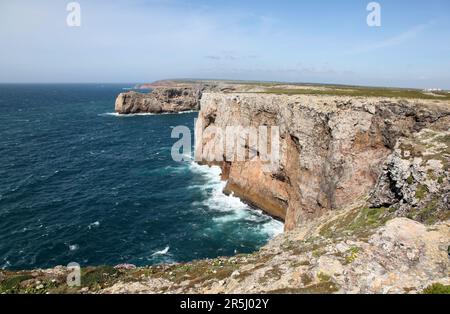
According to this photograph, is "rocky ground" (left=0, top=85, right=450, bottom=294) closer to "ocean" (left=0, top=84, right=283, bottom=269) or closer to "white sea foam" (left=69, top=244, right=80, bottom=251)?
"ocean" (left=0, top=84, right=283, bottom=269)

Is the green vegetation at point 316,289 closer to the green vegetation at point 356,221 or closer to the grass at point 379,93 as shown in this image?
the green vegetation at point 356,221

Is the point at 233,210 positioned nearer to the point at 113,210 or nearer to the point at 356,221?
the point at 113,210

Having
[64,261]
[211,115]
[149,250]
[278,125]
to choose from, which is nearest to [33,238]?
[64,261]

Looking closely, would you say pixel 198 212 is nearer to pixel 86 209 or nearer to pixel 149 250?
pixel 149 250

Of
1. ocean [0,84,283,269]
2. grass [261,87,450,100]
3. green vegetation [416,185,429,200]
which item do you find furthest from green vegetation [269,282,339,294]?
grass [261,87,450,100]

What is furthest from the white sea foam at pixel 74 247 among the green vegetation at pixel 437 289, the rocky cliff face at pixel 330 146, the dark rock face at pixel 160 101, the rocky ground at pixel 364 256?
the dark rock face at pixel 160 101

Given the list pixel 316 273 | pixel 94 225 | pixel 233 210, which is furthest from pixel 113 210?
pixel 316 273
